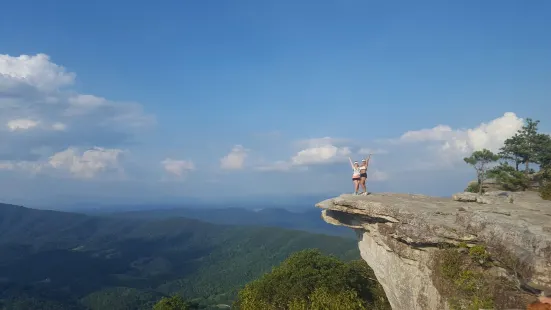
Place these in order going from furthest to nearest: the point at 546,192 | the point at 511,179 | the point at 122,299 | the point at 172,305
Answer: the point at 122,299
the point at 172,305
the point at 511,179
the point at 546,192

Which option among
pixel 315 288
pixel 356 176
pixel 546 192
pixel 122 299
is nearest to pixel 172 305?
pixel 315 288

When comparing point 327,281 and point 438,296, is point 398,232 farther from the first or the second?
point 327,281

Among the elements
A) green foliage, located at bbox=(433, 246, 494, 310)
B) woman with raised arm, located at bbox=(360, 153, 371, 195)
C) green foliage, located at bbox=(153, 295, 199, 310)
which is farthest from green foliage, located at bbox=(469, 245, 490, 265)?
green foliage, located at bbox=(153, 295, 199, 310)

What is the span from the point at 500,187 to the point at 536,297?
19688 mm

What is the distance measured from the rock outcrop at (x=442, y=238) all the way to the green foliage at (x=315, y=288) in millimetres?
4573

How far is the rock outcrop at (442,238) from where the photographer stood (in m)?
15.2

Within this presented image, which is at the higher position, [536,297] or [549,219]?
[549,219]

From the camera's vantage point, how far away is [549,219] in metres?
16.8

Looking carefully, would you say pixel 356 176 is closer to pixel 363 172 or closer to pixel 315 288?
pixel 363 172

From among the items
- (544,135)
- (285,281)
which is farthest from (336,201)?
(544,135)

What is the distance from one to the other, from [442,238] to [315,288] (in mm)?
13287

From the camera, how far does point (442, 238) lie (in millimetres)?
18141

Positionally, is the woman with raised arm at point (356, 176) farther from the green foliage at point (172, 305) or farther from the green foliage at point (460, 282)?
the green foliage at point (172, 305)

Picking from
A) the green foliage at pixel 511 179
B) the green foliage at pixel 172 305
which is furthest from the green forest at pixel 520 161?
the green foliage at pixel 172 305
